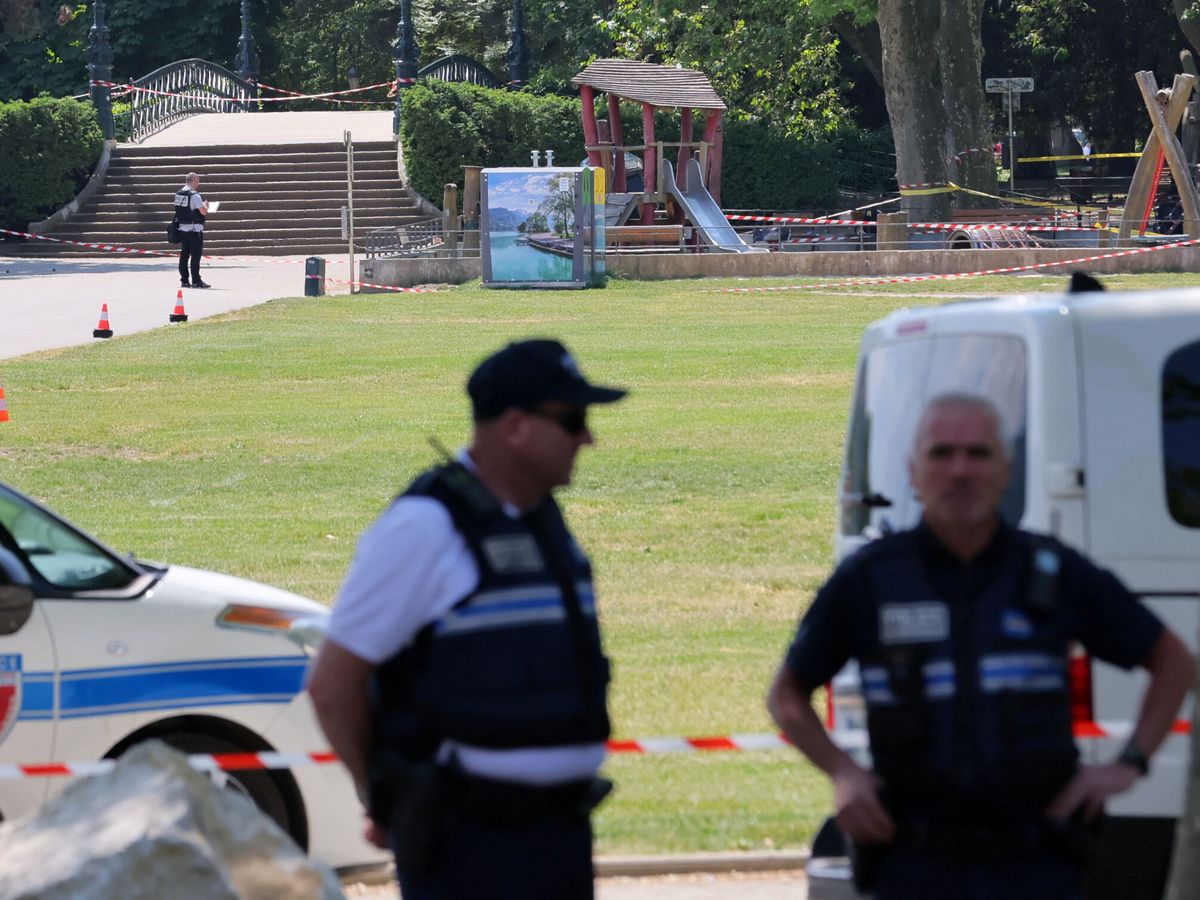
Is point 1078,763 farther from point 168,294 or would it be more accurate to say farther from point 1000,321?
point 168,294

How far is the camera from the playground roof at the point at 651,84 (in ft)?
130

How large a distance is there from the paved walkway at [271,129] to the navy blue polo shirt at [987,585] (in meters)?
46.1

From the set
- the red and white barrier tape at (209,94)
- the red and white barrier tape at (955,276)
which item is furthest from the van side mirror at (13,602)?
the red and white barrier tape at (209,94)

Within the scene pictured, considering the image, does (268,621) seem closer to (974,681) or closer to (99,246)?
(974,681)

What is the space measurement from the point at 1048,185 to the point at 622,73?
20247mm

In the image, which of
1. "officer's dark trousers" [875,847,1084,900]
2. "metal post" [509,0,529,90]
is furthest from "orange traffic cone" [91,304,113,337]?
"metal post" [509,0,529,90]

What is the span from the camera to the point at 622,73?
40312 mm

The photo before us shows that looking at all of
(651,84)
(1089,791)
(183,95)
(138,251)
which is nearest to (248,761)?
(1089,791)

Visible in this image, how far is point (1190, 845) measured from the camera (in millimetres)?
3467

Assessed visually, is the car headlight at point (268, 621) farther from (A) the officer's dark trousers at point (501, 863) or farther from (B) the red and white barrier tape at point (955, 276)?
(B) the red and white barrier tape at point (955, 276)

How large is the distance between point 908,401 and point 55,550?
268cm

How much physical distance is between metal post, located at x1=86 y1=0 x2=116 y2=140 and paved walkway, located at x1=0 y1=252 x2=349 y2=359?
5784 millimetres

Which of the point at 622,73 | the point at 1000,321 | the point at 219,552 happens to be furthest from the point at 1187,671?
the point at 622,73

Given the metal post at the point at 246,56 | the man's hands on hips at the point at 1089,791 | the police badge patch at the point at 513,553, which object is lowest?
the man's hands on hips at the point at 1089,791
